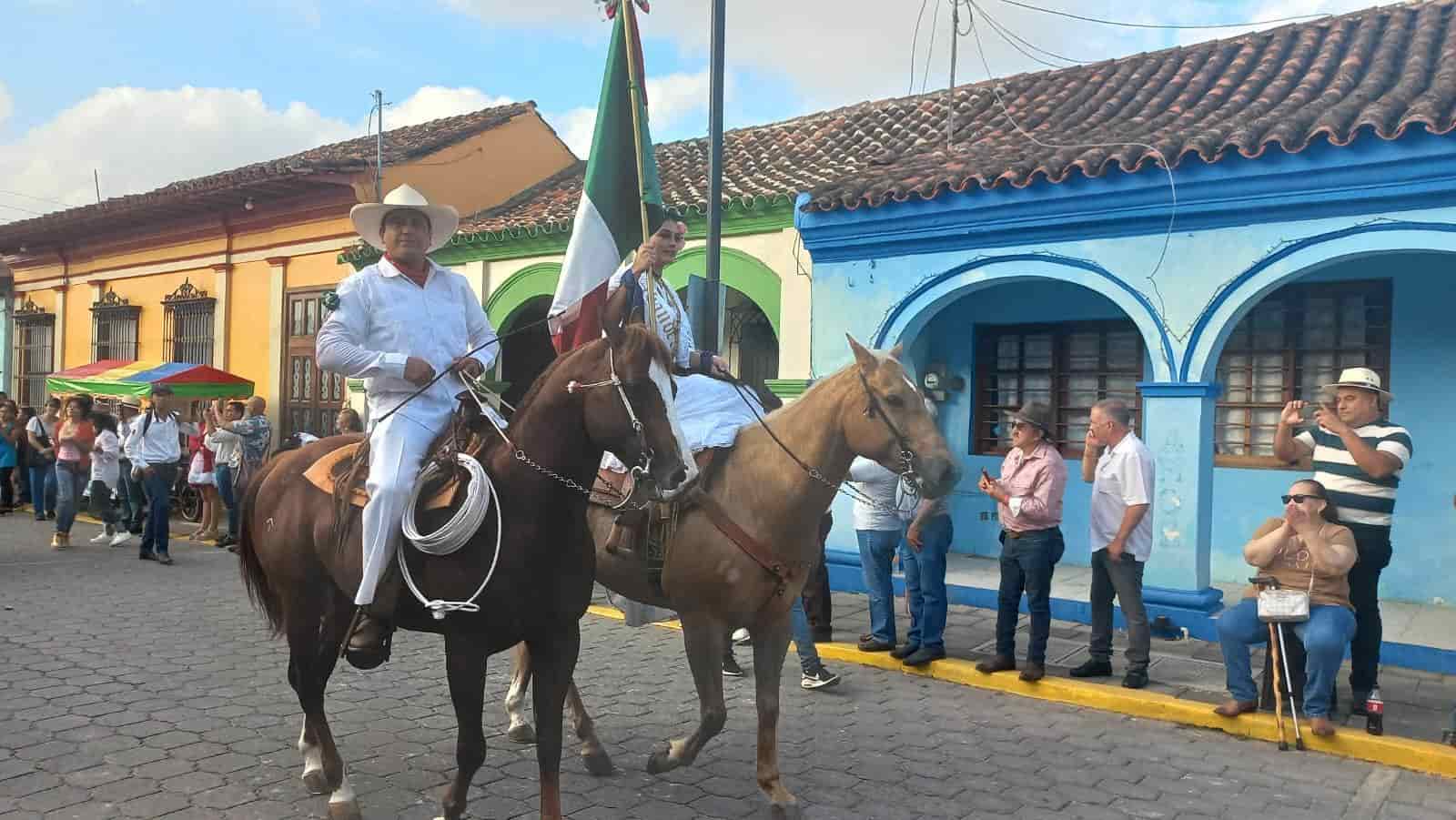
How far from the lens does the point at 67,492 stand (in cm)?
1193

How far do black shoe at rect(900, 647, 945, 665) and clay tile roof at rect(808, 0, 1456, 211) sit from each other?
3.91 m

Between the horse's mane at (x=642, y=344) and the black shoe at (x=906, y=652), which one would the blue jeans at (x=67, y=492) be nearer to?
the black shoe at (x=906, y=652)

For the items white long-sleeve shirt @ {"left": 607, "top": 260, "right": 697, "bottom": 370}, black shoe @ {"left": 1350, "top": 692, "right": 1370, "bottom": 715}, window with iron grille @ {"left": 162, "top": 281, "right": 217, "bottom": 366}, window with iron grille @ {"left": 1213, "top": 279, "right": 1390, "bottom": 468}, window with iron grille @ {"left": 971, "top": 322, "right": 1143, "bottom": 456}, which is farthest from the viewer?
window with iron grille @ {"left": 162, "top": 281, "right": 217, "bottom": 366}

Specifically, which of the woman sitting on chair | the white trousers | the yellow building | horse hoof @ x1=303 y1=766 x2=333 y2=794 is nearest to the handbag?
the woman sitting on chair

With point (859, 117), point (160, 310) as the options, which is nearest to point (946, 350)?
point (859, 117)

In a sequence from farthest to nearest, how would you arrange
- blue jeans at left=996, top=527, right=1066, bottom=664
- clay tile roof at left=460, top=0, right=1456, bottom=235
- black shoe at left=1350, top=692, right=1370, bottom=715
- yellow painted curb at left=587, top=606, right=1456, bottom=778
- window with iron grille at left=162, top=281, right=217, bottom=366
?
window with iron grille at left=162, top=281, right=217, bottom=366 < clay tile roof at left=460, top=0, right=1456, bottom=235 < blue jeans at left=996, top=527, right=1066, bottom=664 < black shoe at left=1350, top=692, right=1370, bottom=715 < yellow painted curb at left=587, top=606, right=1456, bottom=778

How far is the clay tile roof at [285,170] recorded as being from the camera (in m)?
15.0

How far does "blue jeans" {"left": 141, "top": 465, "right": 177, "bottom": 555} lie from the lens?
10.6 meters

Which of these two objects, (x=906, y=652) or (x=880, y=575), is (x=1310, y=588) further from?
(x=880, y=575)

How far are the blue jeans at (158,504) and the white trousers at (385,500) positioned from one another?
8124 mm

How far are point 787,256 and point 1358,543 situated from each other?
6.09 meters

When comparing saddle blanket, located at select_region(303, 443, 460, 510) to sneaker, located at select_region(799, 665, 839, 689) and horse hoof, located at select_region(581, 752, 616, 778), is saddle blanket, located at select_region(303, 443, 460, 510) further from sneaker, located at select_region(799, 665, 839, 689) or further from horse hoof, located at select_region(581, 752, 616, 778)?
sneaker, located at select_region(799, 665, 839, 689)

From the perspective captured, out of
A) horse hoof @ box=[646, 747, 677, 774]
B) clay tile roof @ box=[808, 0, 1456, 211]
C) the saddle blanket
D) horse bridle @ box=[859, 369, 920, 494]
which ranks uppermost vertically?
clay tile roof @ box=[808, 0, 1456, 211]

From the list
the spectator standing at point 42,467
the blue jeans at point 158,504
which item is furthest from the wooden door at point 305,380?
the blue jeans at point 158,504
